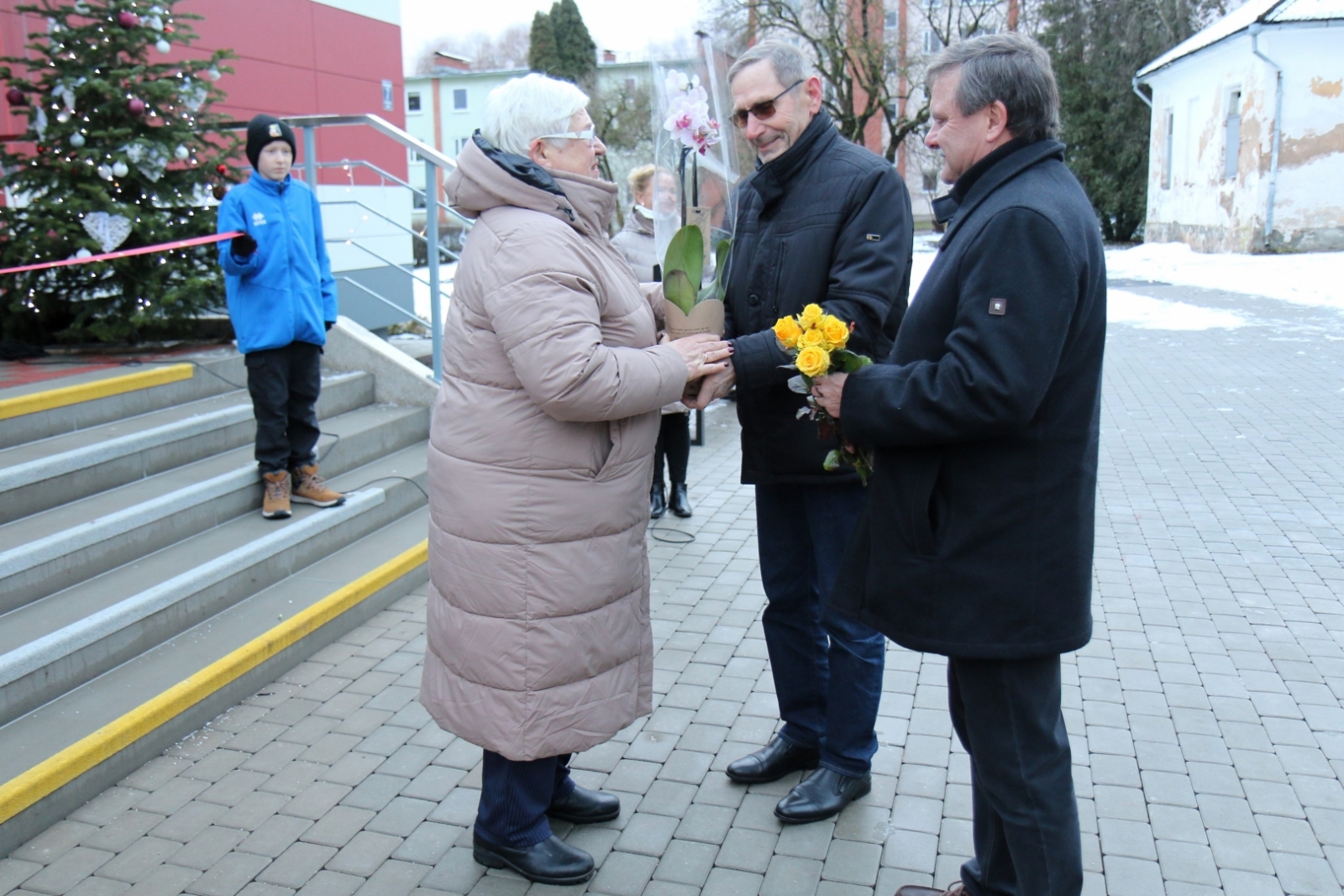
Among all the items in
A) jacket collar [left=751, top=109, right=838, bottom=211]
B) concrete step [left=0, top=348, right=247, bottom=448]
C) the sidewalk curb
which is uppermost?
jacket collar [left=751, top=109, right=838, bottom=211]

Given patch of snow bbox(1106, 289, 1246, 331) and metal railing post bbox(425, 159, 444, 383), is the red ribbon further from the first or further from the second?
patch of snow bbox(1106, 289, 1246, 331)

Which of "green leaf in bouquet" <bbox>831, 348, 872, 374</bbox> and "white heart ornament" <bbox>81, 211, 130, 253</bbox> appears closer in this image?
"green leaf in bouquet" <bbox>831, 348, 872, 374</bbox>

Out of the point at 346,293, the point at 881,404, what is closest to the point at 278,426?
the point at 881,404

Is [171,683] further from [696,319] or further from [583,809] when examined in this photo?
[696,319]

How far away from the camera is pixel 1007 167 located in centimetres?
204

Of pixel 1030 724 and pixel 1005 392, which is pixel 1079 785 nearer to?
pixel 1030 724

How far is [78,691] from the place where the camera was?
345cm

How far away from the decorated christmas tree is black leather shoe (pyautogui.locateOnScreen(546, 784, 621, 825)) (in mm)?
4169

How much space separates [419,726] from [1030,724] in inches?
84.3

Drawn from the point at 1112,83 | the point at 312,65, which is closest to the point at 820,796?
the point at 312,65

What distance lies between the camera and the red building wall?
12.0 m

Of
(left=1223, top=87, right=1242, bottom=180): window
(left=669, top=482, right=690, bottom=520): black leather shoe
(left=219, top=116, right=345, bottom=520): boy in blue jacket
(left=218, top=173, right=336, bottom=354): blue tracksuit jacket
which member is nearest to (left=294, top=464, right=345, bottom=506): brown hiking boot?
(left=219, top=116, right=345, bottom=520): boy in blue jacket

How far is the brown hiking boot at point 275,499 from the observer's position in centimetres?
480

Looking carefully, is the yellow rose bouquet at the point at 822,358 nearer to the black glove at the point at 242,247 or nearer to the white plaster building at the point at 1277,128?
the black glove at the point at 242,247
